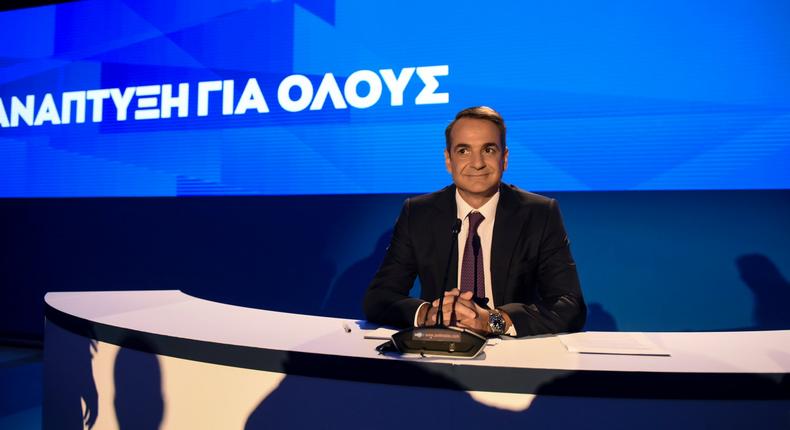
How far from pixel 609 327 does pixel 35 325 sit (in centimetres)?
411

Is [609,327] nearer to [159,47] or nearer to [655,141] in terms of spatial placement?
[655,141]

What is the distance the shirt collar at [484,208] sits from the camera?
1881mm

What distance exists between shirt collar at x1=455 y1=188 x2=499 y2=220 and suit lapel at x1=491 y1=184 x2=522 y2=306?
0.02 m

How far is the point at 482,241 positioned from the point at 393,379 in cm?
82

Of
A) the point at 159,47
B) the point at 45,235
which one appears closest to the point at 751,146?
the point at 159,47

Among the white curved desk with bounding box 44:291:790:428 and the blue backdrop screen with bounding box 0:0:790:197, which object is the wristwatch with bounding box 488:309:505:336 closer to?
the white curved desk with bounding box 44:291:790:428

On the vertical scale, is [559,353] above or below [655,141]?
below

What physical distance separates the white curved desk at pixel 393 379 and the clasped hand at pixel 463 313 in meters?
0.09

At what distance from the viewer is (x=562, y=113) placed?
345cm

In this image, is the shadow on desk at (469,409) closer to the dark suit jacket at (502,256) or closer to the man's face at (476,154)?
the dark suit jacket at (502,256)

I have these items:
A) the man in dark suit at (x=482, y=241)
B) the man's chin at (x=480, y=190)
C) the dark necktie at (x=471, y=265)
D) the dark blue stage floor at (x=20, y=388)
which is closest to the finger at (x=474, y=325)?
the man in dark suit at (x=482, y=241)

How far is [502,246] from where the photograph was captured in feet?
6.02

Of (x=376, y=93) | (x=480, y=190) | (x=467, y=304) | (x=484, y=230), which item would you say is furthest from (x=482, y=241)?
(x=376, y=93)

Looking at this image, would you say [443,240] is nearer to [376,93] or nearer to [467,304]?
[467,304]
